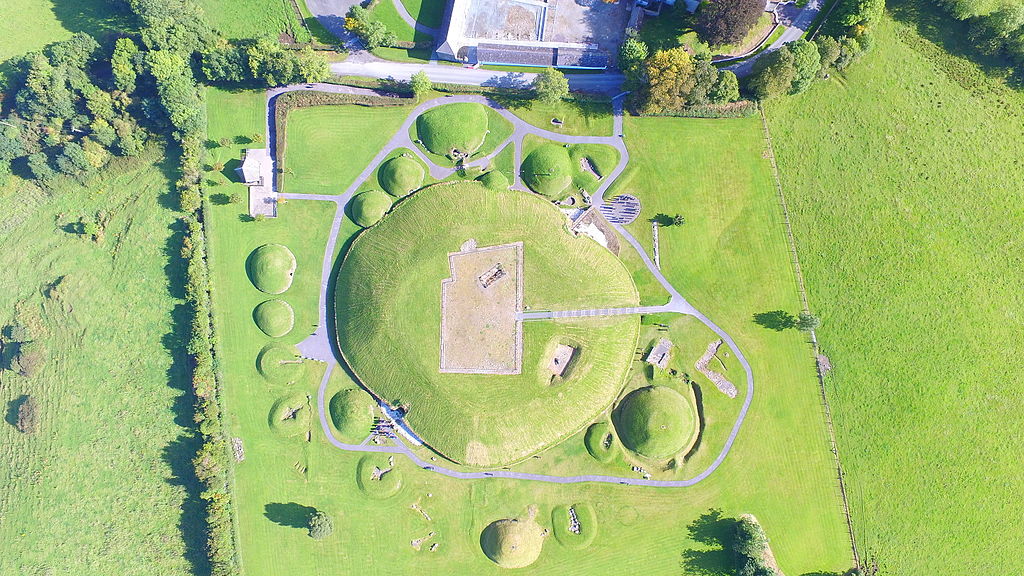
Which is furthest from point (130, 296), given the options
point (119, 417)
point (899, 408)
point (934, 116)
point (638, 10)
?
point (934, 116)

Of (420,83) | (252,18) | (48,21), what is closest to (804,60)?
(420,83)

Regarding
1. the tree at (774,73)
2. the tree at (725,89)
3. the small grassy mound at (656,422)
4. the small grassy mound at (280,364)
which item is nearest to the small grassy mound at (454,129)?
the tree at (725,89)

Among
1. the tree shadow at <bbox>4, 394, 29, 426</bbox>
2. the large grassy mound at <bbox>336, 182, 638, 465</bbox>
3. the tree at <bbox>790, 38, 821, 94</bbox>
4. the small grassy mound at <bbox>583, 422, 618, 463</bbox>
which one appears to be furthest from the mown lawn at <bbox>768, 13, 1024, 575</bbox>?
the tree shadow at <bbox>4, 394, 29, 426</bbox>

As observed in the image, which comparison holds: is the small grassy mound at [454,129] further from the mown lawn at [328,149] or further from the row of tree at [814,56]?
the row of tree at [814,56]

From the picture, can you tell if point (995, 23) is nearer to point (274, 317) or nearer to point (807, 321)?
point (807, 321)

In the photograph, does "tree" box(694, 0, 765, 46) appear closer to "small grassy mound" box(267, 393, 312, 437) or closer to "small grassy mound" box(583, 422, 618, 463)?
"small grassy mound" box(583, 422, 618, 463)

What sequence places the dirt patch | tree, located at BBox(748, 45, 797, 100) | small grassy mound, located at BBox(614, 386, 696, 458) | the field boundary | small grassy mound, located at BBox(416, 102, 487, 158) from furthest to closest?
small grassy mound, located at BBox(416, 102, 487, 158) → the dirt patch → the field boundary → small grassy mound, located at BBox(614, 386, 696, 458) → tree, located at BBox(748, 45, 797, 100)
